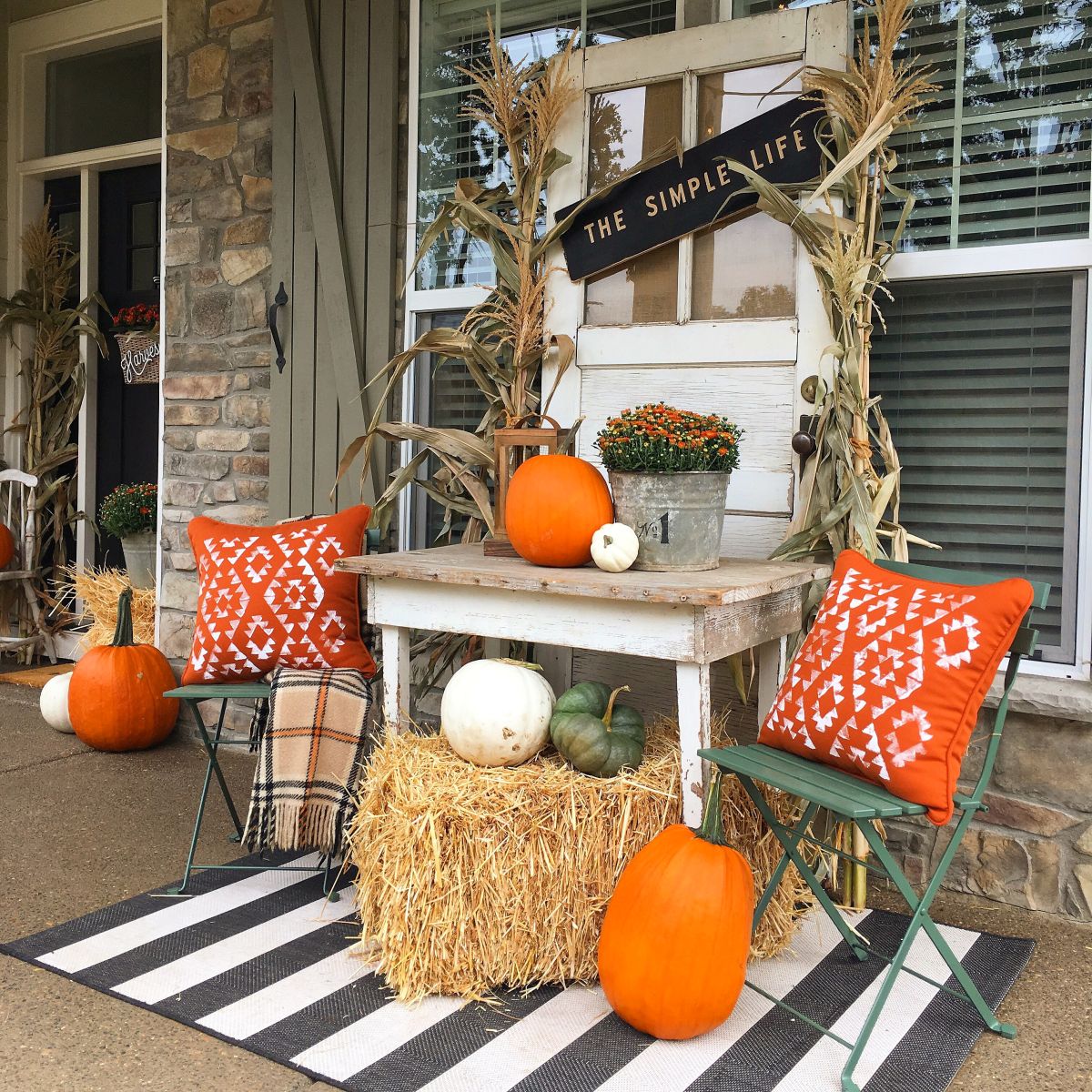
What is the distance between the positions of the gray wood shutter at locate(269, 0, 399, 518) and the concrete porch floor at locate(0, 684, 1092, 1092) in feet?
3.61

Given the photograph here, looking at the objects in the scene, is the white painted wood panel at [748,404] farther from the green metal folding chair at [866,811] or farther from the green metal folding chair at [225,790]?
the green metal folding chair at [225,790]

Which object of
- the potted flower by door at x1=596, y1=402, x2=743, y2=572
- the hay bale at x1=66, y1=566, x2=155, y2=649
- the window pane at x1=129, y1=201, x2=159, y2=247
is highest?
the window pane at x1=129, y1=201, x2=159, y2=247

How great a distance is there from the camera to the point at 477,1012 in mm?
2303

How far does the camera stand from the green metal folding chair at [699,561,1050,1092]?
207 centimetres

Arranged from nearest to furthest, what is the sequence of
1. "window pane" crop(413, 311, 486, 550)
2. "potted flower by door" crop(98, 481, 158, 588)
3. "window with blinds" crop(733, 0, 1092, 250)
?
"window with blinds" crop(733, 0, 1092, 250)
"window pane" crop(413, 311, 486, 550)
"potted flower by door" crop(98, 481, 158, 588)

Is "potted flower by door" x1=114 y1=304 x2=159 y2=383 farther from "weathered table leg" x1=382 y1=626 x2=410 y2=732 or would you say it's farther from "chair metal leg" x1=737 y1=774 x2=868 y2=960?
"chair metal leg" x1=737 y1=774 x2=868 y2=960

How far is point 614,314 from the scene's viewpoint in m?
3.23

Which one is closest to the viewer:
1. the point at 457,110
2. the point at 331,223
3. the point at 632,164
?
the point at 632,164

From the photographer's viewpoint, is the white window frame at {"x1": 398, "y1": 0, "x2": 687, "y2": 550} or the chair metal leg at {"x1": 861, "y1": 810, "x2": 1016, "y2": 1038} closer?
the chair metal leg at {"x1": 861, "y1": 810, "x2": 1016, "y2": 1038}

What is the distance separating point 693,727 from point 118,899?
59.5 inches

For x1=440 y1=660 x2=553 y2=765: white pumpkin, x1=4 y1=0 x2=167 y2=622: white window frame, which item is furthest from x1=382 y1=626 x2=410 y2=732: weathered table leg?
x1=4 y1=0 x2=167 y2=622: white window frame

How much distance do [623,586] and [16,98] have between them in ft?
15.0

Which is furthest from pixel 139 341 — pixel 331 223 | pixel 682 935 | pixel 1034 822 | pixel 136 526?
pixel 1034 822

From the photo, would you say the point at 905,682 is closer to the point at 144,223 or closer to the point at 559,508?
the point at 559,508
